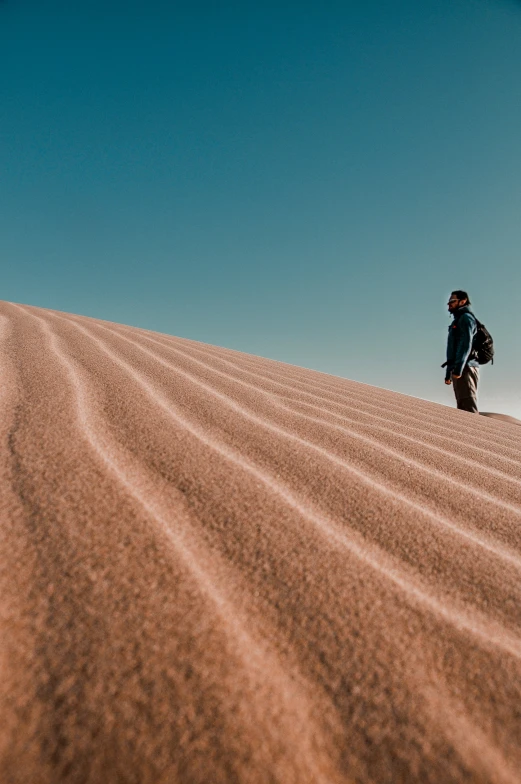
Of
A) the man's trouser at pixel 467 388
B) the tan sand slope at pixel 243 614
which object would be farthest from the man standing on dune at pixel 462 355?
the tan sand slope at pixel 243 614

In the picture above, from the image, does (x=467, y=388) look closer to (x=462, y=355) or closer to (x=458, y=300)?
(x=462, y=355)

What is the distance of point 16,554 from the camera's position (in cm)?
62

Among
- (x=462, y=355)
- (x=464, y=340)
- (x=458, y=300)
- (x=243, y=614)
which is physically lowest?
(x=243, y=614)

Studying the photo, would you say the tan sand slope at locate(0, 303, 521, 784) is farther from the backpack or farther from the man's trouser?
the backpack

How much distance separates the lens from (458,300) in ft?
13.1

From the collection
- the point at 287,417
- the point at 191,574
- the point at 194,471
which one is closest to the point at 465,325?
the point at 287,417

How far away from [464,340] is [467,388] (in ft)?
1.86

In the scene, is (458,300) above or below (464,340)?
above

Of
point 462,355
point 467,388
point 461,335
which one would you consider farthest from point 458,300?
point 467,388

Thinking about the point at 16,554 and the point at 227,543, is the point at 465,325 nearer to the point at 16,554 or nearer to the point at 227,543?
the point at 227,543

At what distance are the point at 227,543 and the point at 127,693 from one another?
287 millimetres

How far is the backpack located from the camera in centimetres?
423

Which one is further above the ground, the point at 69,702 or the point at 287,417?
the point at 287,417

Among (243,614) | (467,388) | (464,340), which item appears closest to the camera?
(243,614)
